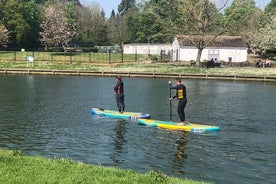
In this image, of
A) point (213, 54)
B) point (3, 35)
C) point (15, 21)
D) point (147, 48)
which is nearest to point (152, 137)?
point (213, 54)

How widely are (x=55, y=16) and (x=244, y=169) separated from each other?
83156 millimetres

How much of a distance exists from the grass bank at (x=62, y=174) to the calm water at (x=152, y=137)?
258cm

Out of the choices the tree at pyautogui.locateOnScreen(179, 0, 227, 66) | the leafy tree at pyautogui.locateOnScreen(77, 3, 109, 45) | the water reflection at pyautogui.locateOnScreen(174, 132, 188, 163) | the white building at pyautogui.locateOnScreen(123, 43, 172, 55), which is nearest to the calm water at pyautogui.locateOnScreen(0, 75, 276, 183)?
the water reflection at pyautogui.locateOnScreen(174, 132, 188, 163)

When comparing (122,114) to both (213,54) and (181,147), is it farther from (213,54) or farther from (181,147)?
(213,54)

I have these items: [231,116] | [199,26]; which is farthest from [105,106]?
[199,26]

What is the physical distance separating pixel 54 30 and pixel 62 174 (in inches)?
3175

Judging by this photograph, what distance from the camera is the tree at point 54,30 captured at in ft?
287

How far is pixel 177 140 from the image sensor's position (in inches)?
681

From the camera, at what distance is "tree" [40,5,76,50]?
87.4 meters

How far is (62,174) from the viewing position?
9.86 m

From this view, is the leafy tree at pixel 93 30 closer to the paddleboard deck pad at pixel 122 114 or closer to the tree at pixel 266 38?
the tree at pixel 266 38

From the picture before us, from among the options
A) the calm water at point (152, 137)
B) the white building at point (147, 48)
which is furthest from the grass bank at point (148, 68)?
the white building at point (147, 48)

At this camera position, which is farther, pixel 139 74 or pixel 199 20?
A: pixel 199 20

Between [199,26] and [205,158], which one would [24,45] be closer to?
[199,26]
